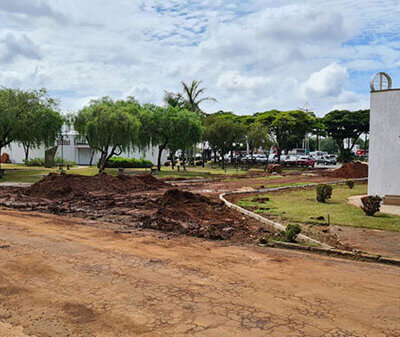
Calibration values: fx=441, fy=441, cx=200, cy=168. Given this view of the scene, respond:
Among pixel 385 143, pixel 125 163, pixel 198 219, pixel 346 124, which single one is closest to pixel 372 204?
pixel 385 143

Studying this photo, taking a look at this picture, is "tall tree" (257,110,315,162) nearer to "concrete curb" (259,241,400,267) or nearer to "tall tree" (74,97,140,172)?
"tall tree" (74,97,140,172)

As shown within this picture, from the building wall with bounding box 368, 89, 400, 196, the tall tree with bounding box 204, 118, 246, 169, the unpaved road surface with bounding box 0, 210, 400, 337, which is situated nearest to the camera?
the unpaved road surface with bounding box 0, 210, 400, 337

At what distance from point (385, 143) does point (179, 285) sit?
1235cm

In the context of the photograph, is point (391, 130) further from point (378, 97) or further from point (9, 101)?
point (9, 101)

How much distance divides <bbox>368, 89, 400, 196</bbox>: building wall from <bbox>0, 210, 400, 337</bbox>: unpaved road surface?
8724mm

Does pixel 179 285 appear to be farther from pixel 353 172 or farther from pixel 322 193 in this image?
pixel 353 172

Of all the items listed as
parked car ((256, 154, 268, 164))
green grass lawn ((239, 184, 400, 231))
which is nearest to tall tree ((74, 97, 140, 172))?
green grass lawn ((239, 184, 400, 231))

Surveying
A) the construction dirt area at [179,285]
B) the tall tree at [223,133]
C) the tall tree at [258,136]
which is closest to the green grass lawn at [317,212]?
the construction dirt area at [179,285]

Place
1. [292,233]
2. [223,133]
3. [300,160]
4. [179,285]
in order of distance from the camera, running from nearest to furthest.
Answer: [179,285], [292,233], [223,133], [300,160]

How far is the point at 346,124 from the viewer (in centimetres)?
6525

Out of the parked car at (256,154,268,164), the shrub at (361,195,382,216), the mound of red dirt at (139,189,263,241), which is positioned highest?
the parked car at (256,154,268,164)

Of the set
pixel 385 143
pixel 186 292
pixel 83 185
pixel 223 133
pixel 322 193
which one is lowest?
pixel 186 292

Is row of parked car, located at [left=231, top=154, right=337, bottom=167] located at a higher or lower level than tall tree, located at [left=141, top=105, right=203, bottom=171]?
lower

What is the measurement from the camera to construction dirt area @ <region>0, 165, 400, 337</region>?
5297 mm
